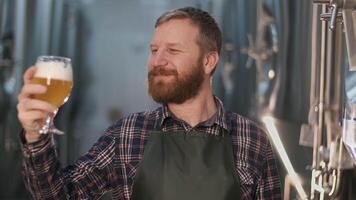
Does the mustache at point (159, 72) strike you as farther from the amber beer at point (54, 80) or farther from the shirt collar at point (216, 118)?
the amber beer at point (54, 80)

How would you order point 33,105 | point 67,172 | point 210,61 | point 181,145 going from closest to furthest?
point 33,105 → point 67,172 → point 181,145 → point 210,61

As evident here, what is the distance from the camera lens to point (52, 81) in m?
1.07

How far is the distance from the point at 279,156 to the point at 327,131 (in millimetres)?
549

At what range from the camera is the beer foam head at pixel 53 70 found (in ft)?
3.50

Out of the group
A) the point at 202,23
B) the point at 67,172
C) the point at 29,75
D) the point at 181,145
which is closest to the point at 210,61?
the point at 202,23

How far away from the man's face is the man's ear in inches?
1.1

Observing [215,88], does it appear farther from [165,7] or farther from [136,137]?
[136,137]

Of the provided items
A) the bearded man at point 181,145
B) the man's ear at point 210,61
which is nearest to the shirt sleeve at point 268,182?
the bearded man at point 181,145

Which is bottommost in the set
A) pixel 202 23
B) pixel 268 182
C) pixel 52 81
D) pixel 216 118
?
pixel 268 182

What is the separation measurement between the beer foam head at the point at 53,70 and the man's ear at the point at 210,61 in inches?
16.9

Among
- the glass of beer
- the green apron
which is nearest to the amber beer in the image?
the glass of beer

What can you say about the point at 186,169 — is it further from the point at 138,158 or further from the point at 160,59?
the point at 160,59

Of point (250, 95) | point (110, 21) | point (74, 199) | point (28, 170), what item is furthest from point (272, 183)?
point (110, 21)

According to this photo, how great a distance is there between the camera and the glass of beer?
1018 mm
